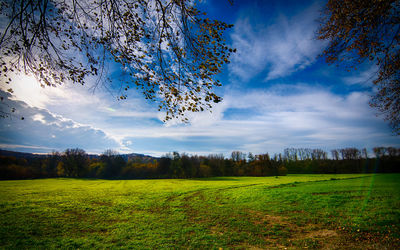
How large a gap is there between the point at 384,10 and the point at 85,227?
1702cm

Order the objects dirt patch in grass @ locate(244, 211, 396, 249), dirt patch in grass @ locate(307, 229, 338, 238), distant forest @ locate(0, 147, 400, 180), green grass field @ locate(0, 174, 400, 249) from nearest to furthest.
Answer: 1. dirt patch in grass @ locate(244, 211, 396, 249)
2. green grass field @ locate(0, 174, 400, 249)
3. dirt patch in grass @ locate(307, 229, 338, 238)
4. distant forest @ locate(0, 147, 400, 180)

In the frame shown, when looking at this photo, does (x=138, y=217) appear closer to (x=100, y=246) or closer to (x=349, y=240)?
(x=100, y=246)

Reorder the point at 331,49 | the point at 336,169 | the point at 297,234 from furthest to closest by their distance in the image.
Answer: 1. the point at 336,169
2. the point at 297,234
3. the point at 331,49

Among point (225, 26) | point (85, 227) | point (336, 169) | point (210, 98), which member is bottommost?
point (336, 169)

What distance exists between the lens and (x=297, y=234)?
755 centimetres

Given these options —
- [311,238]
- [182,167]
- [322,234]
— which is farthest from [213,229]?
[182,167]

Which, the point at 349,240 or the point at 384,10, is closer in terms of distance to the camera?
the point at 384,10

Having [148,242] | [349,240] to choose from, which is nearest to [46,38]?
[148,242]

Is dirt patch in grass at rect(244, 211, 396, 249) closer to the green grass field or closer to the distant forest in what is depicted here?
the green grass field

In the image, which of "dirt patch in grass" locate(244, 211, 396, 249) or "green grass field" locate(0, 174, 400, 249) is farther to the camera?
"green grass field" locate(0, 174, 400, 249)

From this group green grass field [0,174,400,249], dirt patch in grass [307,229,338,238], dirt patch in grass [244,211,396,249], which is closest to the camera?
dirt patch in grass [244,211,396,249]

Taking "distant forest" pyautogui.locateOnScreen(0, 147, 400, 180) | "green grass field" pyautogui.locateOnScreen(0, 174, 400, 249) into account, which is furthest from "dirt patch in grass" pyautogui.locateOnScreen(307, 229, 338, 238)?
"distant forest" pyautogui.locateOnScreen(0, 147, 400, 180)

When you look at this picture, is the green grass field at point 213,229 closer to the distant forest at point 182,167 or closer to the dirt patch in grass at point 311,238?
the dirt patch in grass at point 311,238

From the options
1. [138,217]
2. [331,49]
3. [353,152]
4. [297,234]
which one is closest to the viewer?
[331,49]
